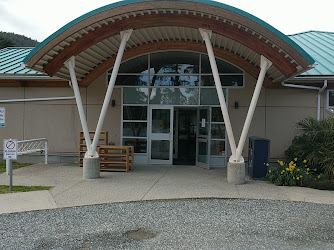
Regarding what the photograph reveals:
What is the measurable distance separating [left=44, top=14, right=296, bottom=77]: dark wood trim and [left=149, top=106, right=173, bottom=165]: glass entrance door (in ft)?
12.8

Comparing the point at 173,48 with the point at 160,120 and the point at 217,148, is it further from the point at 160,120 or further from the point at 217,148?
the point at 217,148

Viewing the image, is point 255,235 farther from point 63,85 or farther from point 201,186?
point 63,85

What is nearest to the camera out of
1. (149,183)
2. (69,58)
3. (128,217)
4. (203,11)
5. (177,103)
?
(128,217)

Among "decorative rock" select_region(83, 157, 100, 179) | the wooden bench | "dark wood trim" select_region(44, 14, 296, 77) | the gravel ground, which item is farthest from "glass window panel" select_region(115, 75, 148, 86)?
the gravel ground

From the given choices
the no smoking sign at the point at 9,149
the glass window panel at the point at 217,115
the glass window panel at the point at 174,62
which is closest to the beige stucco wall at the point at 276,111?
the glass window panel at the point at 217,115

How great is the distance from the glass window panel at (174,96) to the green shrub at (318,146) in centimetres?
398

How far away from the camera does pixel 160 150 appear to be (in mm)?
12375

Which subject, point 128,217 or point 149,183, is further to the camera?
point 149,183

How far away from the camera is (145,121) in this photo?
12430mm

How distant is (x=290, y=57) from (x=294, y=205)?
3.77 metres

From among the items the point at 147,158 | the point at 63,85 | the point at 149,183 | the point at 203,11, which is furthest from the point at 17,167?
the point at 203,11

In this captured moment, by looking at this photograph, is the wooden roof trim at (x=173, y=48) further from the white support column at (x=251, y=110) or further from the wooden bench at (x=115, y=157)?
the wooden bench at (x=115, y=157)

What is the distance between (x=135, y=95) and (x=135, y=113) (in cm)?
68

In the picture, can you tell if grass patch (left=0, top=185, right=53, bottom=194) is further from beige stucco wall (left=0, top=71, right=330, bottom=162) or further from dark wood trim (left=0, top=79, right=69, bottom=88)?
dark wood trim (left=0, top=79, right=69, bottom=88)
